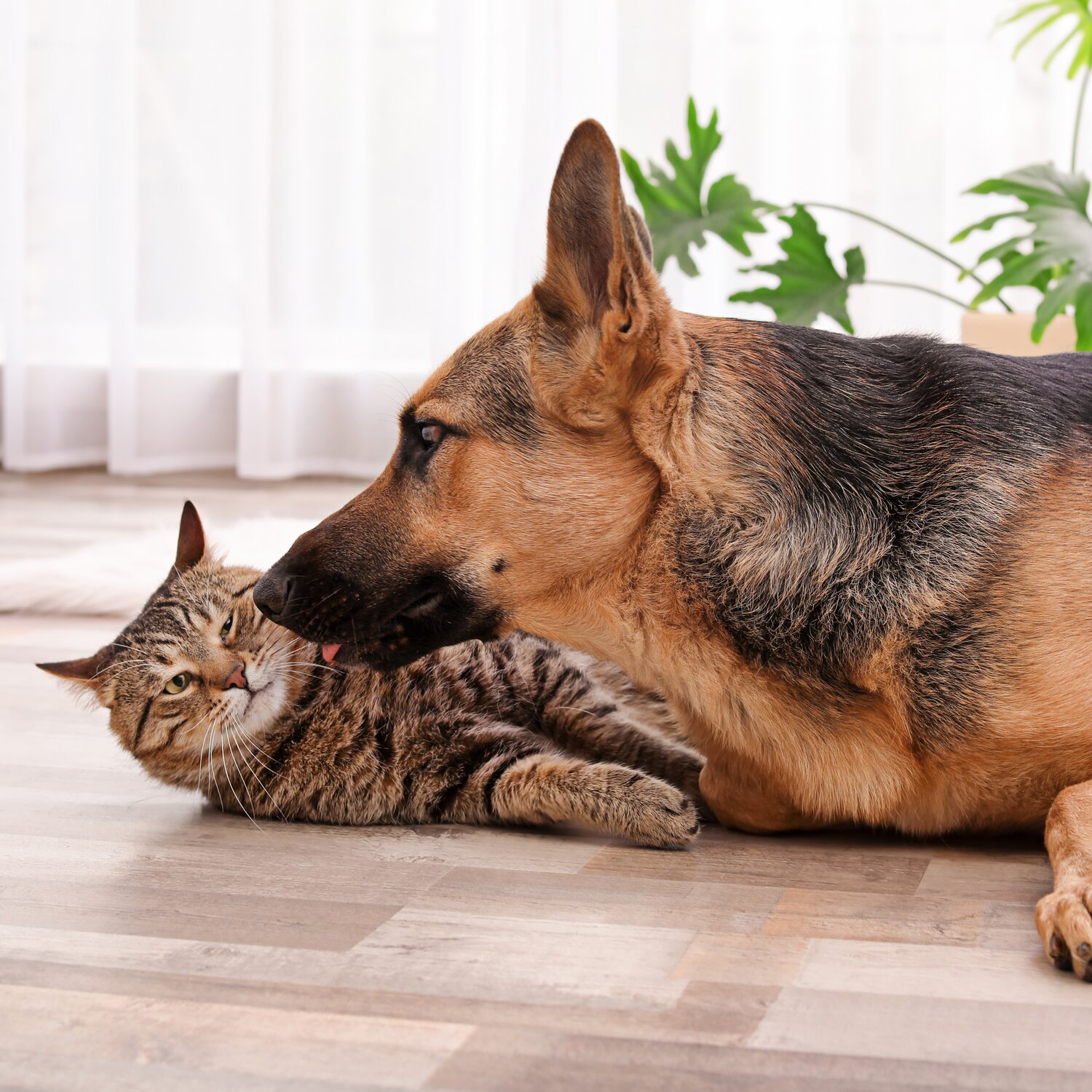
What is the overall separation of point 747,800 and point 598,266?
2.87 ft

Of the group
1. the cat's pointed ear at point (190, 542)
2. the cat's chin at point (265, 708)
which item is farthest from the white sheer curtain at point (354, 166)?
the cat's chin at point (265, 708)

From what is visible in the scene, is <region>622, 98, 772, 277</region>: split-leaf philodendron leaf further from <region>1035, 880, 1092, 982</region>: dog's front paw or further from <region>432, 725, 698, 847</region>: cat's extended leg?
<region>1035, 880, 1092, 982</region>: dog's front paw

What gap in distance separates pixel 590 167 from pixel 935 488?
2.30 ft

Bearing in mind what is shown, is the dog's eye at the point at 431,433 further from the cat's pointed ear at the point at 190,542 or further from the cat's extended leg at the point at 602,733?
the cat's pointed ear at the point at 190,542

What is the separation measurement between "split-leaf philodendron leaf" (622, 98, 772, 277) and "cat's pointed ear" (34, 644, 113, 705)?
2.31m

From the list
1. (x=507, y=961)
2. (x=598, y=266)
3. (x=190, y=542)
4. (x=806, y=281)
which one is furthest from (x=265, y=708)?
(x=806, y=281)

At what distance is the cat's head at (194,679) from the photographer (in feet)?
7.54

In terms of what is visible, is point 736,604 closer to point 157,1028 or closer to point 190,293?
point 157,1028

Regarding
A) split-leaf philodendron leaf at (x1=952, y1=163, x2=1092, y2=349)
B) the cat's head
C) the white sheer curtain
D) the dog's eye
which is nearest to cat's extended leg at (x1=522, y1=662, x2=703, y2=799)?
the cat's head

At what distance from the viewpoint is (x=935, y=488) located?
2.00 meters

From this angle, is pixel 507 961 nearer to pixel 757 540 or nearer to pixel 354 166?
pixel 757 540

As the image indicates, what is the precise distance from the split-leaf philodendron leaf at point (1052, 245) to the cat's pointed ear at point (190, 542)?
2131 mm

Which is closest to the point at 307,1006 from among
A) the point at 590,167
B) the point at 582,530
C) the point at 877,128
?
the point at 582,530

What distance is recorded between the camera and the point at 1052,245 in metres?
3.67
